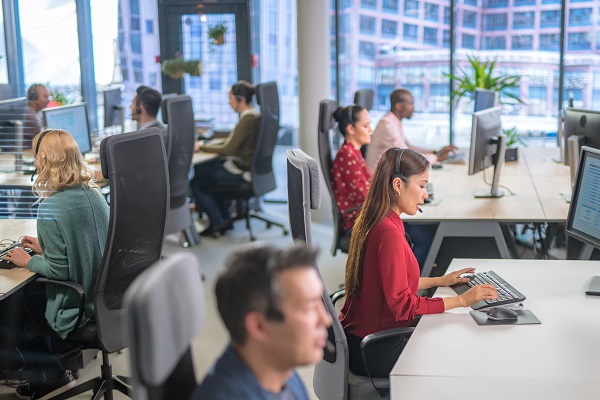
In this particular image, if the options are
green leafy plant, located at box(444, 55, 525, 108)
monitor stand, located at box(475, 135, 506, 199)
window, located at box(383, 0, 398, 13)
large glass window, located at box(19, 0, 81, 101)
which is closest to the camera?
monitor stand, located at box(475, 135, 506, 199)

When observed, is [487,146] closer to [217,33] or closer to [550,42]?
[550,42]

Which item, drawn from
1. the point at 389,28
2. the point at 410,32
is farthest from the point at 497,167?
the point at 389,28

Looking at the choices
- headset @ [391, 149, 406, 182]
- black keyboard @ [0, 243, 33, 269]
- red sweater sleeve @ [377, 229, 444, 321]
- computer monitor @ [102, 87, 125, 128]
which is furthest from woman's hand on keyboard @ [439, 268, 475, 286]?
computer monitor @ [102, 87, 125, 128]

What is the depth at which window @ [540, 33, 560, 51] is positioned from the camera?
7000 mm

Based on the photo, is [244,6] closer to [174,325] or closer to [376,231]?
[376,231]

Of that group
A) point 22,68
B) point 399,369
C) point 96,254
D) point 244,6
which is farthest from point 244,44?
point 399,369

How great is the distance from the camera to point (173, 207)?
5.31m

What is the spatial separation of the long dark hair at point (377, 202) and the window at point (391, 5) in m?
5.01

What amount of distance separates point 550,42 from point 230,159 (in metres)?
3.01

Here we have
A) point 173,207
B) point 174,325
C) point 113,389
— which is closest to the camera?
point 174,325

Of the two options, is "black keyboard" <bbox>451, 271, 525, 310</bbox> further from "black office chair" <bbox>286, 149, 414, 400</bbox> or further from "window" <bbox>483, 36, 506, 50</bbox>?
"window" <bbox>483, 36, 506, 50</bbox>

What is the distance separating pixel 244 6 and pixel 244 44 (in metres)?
0.36

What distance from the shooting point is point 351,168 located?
4523mm

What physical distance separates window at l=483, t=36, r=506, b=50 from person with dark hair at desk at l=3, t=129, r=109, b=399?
4.92 meters
